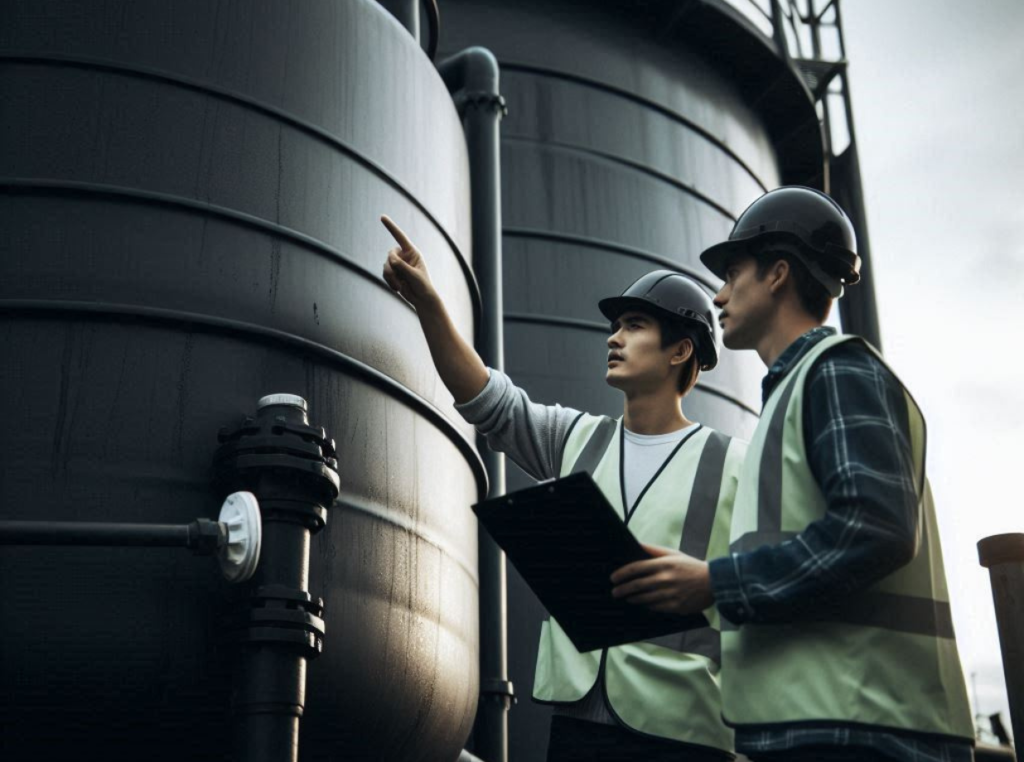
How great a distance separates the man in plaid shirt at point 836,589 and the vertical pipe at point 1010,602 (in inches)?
89.6

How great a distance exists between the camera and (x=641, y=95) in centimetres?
878

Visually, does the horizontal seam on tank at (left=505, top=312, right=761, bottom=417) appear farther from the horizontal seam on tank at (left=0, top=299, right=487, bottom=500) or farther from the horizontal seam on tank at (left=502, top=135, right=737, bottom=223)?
the horizontal seam on tank at (left=0, top=299, right=487, bottom=500)

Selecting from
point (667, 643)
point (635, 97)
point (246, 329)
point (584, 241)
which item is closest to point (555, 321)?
point (584, 241)

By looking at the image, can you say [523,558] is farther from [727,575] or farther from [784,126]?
[784,126]

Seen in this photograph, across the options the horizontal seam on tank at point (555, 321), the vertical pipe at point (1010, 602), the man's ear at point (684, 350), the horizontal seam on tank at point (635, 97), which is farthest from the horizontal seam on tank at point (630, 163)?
the man's ear at point (684, 350)

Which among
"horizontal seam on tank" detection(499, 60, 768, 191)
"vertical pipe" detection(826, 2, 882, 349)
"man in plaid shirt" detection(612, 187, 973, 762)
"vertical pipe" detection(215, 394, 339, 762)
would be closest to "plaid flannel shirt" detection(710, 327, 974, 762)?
"man in plaid shirt" detection(612, 187, 973, 762)

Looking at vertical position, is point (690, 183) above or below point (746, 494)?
above

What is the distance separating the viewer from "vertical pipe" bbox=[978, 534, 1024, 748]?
4223 millimetres

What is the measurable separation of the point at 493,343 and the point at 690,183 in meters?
3.65

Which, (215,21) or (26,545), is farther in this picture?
(215,21)

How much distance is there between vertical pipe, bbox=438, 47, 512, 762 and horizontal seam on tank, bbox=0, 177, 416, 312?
5.73 feet

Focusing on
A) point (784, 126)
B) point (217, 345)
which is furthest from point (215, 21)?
point (784, 126)

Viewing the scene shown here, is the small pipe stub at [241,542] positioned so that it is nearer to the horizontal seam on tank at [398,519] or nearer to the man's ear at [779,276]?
the horizontal seam on tank at [398,519]

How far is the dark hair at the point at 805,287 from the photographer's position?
99.7 inches
